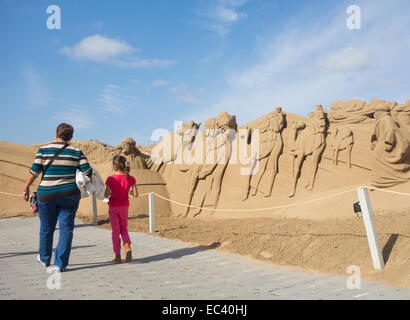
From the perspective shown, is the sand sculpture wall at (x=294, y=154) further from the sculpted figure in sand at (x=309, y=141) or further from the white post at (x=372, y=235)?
the white post at (x=372, y=235)

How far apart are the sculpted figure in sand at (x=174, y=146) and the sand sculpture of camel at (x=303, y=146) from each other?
11.3 ft

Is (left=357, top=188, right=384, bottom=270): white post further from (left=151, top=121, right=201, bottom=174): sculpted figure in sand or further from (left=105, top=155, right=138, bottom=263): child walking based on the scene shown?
(left=151, top=121, right=201, bottom=174): sculpted figure in sand

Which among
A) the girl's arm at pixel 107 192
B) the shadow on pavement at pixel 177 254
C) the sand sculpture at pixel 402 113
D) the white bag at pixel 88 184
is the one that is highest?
the sand sculpture at pixel 402 113

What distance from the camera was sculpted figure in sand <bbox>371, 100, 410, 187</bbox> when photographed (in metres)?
7.04

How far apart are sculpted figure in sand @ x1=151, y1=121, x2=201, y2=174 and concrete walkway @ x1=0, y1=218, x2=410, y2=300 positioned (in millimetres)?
5862

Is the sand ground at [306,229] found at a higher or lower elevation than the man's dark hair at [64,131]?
lower

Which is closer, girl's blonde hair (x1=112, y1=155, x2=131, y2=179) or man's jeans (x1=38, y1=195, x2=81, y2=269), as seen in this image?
man's jeans (x1=38, y1=195, x2=81, y2=269)

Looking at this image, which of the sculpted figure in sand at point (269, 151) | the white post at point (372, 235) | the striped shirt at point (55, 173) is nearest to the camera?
the striped shirt at point (55, 173)

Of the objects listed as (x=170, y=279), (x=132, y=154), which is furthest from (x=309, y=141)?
(x=170, y=279)

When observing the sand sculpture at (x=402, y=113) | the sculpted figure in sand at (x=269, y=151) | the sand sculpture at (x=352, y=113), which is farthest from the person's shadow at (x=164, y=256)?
the sand sculpture at (x=402, y=113)

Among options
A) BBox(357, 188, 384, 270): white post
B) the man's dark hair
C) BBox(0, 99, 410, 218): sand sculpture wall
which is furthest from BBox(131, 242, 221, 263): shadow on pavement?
BBox(0, 99, 410, 218): sand sculpture wall

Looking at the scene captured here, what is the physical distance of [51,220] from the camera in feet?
11.9

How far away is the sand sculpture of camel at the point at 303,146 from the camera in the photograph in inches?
324

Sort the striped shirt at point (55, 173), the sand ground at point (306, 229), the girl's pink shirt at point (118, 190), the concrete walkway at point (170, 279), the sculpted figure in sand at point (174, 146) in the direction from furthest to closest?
the sculpted figure in sand at point (174, 146)
the girl's pink shirt at point (118, 190)
the sand ground at point (306, 229)
the striped shirt at point (55, 173)
the concrete walkway at point (170, 279)
